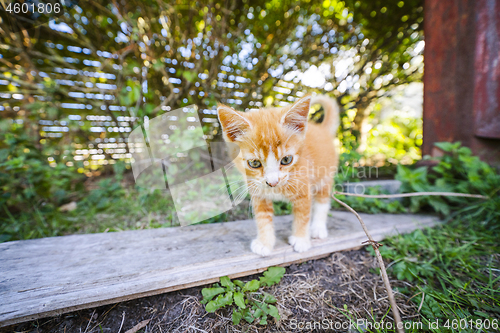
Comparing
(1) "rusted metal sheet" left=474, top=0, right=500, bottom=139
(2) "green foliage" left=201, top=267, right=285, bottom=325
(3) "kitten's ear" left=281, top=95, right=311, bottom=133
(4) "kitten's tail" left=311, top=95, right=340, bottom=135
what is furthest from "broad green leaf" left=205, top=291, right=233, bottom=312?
(1) "rusted metal sheet" left=474, top=0, right=500, bottom=139

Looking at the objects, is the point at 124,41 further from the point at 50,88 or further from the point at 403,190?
the point at 403,190

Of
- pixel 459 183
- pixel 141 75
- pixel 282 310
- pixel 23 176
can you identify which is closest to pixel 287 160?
pixel 282 310

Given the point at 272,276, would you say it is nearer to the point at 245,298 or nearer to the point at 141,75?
the point at 245,298

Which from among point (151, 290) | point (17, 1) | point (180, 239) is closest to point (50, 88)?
point (17, 1)

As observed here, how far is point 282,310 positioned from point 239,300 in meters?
0.20

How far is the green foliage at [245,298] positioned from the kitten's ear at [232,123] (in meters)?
0.70

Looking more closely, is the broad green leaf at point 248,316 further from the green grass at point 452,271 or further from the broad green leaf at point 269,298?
the green grass at point 452,271

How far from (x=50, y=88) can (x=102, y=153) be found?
0.92 m

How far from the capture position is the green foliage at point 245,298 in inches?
31.0

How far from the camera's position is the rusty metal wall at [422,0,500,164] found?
1.47 meters

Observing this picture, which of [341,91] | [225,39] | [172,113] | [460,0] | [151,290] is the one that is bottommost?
[151,290]

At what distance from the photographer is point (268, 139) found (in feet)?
3.14

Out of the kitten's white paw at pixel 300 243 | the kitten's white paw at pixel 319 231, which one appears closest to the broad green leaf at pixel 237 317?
the kitten's white paw at pixel 300 243

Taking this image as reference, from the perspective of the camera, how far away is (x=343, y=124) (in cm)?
271
